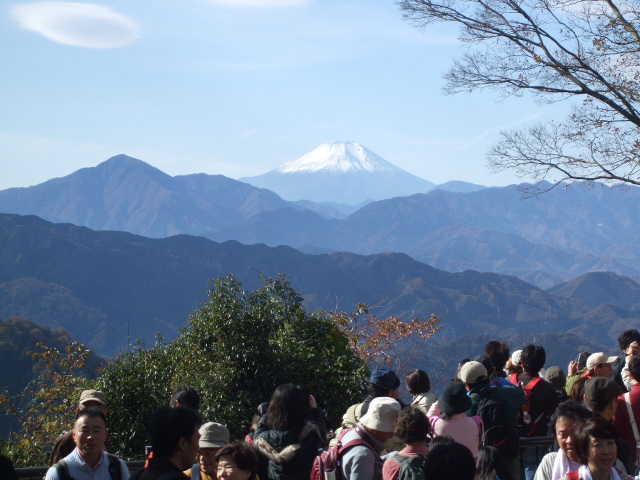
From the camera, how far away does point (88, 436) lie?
4.14 metres

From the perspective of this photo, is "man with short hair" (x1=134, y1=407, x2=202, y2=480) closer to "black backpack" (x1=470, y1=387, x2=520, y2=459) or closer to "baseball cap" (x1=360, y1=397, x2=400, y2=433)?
"baseball cap" (x1=360, y1=397, x2=400, y2=433)

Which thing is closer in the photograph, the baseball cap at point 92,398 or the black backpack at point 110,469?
the black backpack at point 110,469

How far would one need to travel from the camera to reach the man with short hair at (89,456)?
162 inches

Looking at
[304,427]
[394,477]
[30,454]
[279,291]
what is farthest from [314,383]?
[30,454]

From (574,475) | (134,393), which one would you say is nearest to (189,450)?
(574,475)

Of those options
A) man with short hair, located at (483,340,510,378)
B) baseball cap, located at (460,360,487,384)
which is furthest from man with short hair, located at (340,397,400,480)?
man with short hair, located at (483,340,510,378)

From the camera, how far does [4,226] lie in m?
177

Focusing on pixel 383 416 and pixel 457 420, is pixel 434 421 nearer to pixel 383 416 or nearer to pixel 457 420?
pixel 457 420

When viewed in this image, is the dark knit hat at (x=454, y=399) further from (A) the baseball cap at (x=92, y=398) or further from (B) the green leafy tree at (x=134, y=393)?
(B) the green leafy tree at (x=134, y=393)

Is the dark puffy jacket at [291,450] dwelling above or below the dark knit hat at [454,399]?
below

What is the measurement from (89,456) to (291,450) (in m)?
1.14

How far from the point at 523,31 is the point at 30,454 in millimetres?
8717

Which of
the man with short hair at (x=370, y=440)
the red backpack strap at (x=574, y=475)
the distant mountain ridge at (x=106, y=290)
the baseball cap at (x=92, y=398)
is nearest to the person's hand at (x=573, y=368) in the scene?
the man with short hair at (x=370, y=440)

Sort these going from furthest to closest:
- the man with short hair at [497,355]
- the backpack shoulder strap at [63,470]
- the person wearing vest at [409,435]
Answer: the man with short hair at [497,355]
the person wearing vest at [409,435]
the backpack shoulder strap at [63,470]
